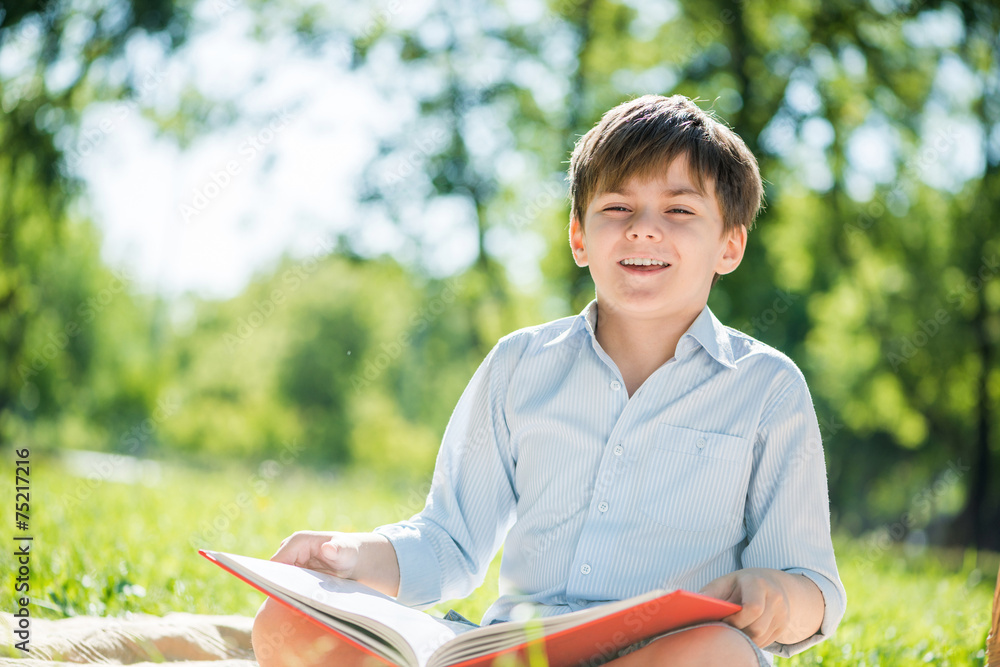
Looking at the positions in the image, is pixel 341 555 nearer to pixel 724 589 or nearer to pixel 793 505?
pixel 724 589

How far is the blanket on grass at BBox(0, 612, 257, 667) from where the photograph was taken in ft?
6.77

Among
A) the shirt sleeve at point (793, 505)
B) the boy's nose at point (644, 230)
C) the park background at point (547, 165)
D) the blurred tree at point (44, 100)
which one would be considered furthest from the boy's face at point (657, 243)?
the blurred tree at point (44, 100)

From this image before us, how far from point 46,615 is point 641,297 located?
2112 mm

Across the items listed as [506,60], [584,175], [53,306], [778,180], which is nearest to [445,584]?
[584,175]

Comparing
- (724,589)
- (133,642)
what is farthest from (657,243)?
(133,642)

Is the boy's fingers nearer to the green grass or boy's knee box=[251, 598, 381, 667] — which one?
boy's knee box=[251, 598, 381, 667]

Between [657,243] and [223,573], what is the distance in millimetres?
2684

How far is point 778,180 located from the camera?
33.5ft

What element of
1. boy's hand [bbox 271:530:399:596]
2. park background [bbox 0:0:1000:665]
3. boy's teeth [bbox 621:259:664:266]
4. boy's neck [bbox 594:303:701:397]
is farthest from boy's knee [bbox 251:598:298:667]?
park background [bbox 0:0:1000:665]

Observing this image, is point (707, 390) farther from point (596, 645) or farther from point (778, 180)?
point (778, 180)

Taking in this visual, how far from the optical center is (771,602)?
1426mm

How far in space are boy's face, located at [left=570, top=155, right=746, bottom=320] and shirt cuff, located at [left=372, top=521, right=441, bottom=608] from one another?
2.05ft

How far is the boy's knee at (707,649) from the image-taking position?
1.31m

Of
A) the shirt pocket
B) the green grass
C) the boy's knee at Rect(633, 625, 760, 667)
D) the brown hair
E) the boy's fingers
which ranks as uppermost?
the brown hair
